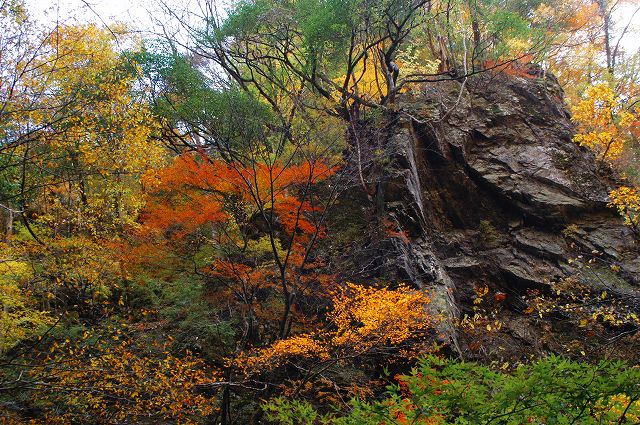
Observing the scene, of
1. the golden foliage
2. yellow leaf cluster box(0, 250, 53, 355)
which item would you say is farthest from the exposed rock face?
yellow leaf cluster box(0, 250, 53, 355)

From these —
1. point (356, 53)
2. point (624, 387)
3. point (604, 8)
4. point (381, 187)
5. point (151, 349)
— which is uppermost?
point (604, 8)

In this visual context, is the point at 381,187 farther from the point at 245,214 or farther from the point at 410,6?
the point at 410,6

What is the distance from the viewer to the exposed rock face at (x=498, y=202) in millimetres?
12180

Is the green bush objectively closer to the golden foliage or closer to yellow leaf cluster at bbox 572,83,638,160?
the golden foliage

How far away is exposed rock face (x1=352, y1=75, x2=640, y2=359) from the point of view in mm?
12180

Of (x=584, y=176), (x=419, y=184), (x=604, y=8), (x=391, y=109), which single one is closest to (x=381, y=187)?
(x=419, y=184)

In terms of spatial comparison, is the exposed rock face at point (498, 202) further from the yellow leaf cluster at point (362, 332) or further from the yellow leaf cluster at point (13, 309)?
the yellow leaf cluster at point (13, 309)

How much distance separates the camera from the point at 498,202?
14742 mm

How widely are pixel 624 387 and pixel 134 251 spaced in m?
10.7

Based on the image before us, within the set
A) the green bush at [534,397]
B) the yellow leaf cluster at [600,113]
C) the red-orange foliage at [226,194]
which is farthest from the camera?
the yellow leaf cluster at [600,113]

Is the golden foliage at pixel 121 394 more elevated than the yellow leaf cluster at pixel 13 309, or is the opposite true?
the yellow leaf cluster at pixel 13 309

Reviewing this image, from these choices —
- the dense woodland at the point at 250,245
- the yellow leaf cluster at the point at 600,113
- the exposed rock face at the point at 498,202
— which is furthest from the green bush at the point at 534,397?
the yellow leaf cluster at the point at 600,113

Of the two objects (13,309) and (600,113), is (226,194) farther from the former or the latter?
(600,113)

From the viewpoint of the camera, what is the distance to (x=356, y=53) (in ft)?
46.0
